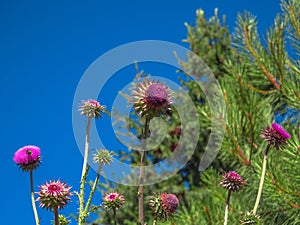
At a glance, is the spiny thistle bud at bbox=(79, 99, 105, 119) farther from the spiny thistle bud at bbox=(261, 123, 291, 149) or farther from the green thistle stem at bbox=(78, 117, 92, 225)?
the spiny thistle bud at bbox=(261, 123, 291, 149)

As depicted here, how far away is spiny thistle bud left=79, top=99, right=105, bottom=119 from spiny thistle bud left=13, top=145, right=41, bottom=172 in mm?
128

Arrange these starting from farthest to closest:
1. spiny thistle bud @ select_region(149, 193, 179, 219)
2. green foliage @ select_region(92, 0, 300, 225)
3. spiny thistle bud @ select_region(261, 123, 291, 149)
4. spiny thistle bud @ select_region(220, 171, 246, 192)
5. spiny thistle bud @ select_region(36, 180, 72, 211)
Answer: green foliage @ select_region(92, 0, 300, 225) < spiny thistle bud @ select_region(261, 123, 291, 149) < spiny thistle bud @ select_region(220, 171, 246, 192) < spiny thistle bud @ select_region(149, 193, 179, 219) < spiny thistle bud @ select_region(36, 180, 72, 211)

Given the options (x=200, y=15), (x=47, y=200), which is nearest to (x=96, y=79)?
(x=47, y=200)

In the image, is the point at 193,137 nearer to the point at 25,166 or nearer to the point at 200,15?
the point at 200,15

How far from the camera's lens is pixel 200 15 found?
253 inches

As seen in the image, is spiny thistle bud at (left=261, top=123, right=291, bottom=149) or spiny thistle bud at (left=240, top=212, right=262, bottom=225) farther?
spiny thistle bud at (left=261, top=123, right=291, bottom=149)

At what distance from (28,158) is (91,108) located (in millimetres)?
165

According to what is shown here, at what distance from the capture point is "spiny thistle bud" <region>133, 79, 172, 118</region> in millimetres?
979

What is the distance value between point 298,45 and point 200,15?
263 centimetres

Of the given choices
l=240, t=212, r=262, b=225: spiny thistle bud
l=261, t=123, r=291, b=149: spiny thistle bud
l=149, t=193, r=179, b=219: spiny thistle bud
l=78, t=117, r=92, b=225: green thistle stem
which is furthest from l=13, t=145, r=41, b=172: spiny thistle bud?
l=261, t=123, r=291, b=149: spiny thistle bud

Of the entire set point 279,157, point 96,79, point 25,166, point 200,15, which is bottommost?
point 25,166

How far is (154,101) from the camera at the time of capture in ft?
3.21

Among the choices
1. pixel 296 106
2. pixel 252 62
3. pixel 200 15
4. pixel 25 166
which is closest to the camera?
pixel 25 166

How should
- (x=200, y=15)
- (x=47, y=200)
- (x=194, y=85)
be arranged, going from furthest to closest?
(x=200, y=15) → (x=194, y=85) → (x=47, y=200)
